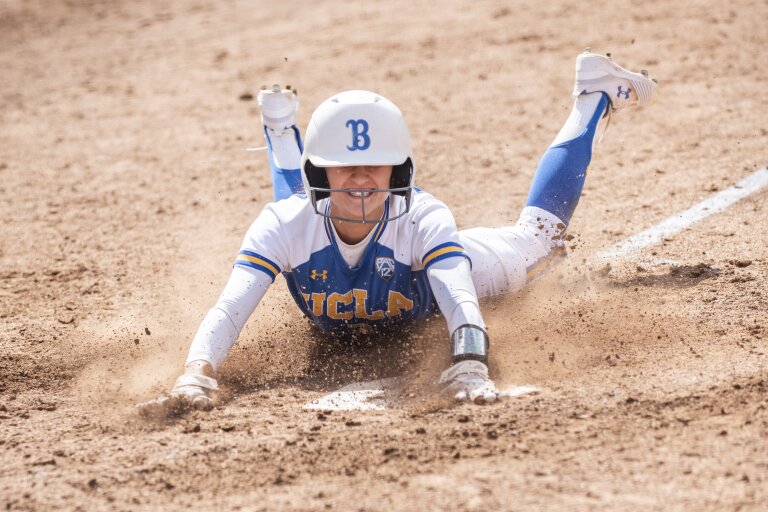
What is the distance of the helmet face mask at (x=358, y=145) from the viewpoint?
4.65 meters

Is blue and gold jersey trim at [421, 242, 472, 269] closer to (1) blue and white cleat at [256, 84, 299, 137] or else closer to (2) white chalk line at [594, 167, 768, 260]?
(2) white chalk line at [594, 167, 768, 260]

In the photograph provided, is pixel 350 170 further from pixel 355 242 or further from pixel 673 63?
pixel 673 63

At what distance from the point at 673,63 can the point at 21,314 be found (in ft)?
20.0

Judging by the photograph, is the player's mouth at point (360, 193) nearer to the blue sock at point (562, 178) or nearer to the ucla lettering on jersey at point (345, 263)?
the ucla lettering on jersey at point (345, 263)

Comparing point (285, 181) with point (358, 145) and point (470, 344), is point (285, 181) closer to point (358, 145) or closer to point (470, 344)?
point (358, 145)

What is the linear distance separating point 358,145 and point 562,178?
150cm

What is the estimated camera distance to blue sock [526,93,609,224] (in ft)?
18.5

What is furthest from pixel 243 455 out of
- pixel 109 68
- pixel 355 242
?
pixel 109 68

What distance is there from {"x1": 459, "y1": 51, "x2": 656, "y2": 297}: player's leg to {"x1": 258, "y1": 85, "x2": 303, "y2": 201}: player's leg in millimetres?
1240

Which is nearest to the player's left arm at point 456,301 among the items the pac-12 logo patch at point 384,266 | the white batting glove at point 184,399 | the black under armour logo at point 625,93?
the pac-12 logo patch at point 384,266

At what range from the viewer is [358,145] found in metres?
4.64

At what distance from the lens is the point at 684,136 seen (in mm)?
7859

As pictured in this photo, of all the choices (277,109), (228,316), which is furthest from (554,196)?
(228,316)

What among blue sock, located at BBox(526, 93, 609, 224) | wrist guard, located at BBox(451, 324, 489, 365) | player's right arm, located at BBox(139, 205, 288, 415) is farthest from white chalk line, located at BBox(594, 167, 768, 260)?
player's right arm, located at BBox(139, 205, 288, 415)
